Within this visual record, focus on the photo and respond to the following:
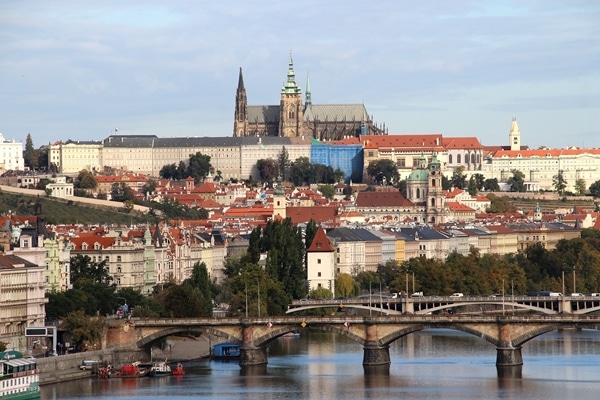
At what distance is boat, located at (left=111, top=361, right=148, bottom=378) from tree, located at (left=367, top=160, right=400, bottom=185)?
436ft

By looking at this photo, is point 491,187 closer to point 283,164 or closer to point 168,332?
point 283,164

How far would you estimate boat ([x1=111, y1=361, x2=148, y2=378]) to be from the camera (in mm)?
63125

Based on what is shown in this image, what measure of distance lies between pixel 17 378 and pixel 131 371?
345 inches

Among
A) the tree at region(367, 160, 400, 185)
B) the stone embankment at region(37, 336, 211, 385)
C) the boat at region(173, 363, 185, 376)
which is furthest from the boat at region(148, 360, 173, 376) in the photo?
the tree at region(367, 160, 400, 185)

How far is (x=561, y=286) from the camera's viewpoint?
101 meters

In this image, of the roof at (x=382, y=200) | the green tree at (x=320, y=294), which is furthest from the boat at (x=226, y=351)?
the roof at (x=382, y=200)

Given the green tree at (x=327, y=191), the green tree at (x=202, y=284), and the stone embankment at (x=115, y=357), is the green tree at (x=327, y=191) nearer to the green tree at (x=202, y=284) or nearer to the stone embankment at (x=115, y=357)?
the green tree at (x=202, y=284)

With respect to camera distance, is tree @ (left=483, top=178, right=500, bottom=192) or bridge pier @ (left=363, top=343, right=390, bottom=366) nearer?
bridge pier @ (left=363, top=343, right=390, bottom=366)

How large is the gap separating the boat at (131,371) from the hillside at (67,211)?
191 feet

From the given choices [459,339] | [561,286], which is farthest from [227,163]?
[459,339]

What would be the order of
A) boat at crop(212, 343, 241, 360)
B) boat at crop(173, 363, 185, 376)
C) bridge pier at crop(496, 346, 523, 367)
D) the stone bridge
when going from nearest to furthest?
boat at crop(173, 363, 185, 376), the stone bridge, bridge pier at crop(496, 346, 523, 367), boat at crop(212, 343, 241, 360)

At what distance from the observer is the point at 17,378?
181ft

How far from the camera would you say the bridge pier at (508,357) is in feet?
218

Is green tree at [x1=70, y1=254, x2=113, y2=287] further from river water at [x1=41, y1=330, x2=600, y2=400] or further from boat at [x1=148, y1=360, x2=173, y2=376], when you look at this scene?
boat at [x1=148, y1=360, x2=173, y2=376]
